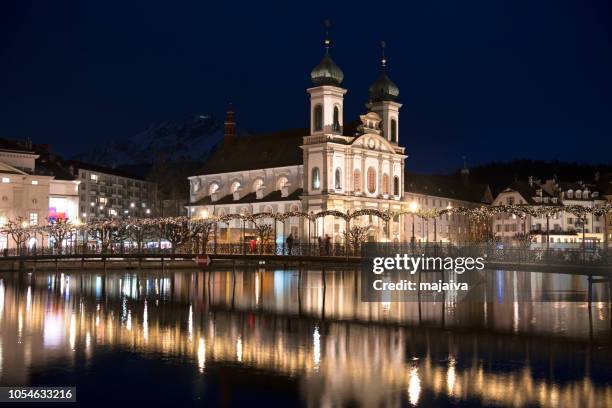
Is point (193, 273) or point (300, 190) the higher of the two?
point (300, 190)

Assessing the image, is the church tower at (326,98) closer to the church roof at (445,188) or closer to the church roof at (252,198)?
the church roof at (252,198)

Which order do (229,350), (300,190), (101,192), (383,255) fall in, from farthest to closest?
(101,192), (300,190), (383,255), (229,350)

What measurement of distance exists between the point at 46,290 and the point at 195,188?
6147 cm

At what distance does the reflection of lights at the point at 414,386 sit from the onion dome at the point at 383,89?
253 ft

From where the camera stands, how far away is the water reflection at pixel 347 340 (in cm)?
2583

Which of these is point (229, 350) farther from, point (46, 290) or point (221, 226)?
point (221, 226)

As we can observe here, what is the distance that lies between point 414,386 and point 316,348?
290 inches

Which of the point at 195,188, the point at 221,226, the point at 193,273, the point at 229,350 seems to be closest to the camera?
the point at 229,350

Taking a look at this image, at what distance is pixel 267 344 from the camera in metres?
33.8

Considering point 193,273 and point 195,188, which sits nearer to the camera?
point 193,273

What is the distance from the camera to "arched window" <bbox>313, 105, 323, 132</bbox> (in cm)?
9481

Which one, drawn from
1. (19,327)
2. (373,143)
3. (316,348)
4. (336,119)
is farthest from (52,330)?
(373,143)

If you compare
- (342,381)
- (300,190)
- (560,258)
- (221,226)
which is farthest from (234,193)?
(342,381)

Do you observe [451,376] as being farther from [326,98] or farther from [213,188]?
[213,188]
